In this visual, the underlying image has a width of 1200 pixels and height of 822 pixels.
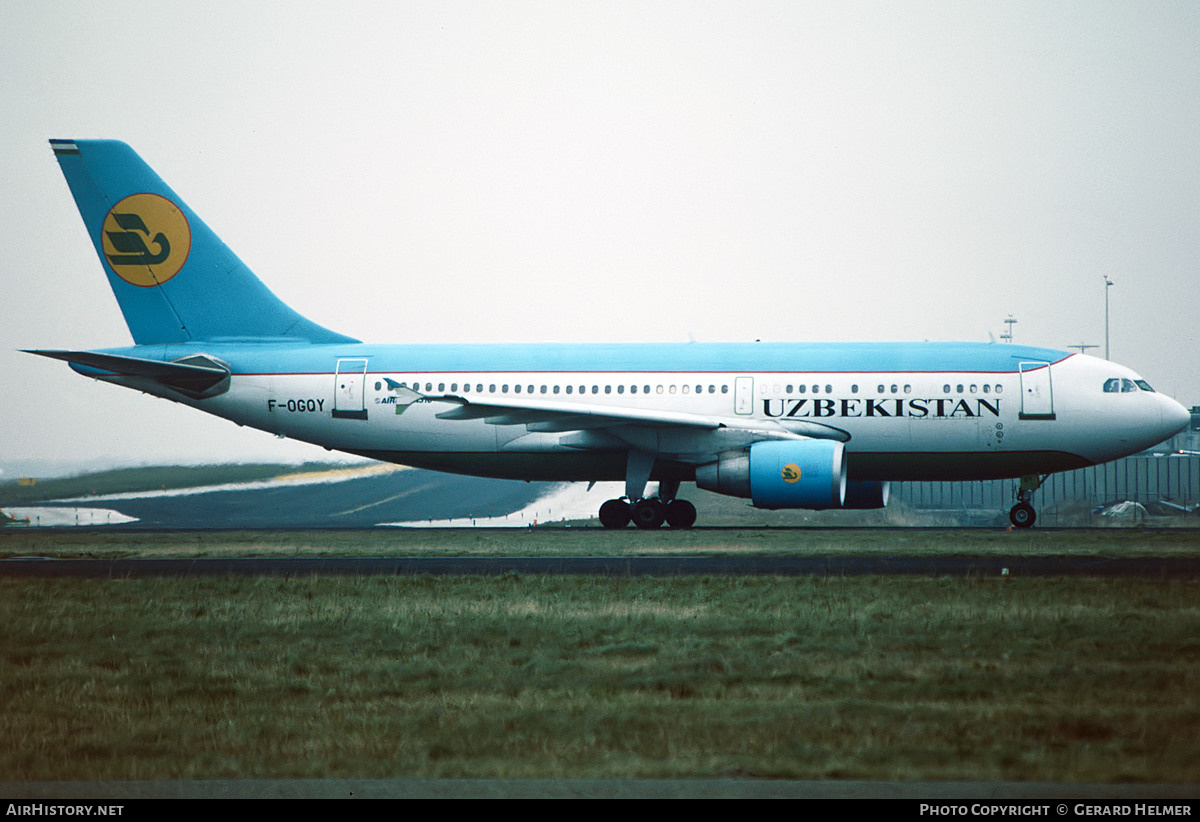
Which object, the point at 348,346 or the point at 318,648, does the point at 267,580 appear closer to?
the point at 318,648

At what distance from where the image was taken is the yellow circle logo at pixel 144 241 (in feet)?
91.9

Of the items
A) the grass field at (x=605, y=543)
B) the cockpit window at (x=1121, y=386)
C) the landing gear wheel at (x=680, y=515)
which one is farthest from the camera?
the landing gear wheel at (x=680, y=515)

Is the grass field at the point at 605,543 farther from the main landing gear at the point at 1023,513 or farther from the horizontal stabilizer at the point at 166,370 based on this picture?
the horizontal stabilizer at the point at 166,370

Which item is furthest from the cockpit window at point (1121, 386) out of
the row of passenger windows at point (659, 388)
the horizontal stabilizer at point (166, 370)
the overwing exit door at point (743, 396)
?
the horizontal stabilizer at point (166, 370)

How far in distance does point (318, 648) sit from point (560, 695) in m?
2.91

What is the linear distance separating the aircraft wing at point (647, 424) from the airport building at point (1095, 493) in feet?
41.0

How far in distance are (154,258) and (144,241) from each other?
466mm

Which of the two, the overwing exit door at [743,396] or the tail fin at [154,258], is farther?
the tail fin at [154,258]

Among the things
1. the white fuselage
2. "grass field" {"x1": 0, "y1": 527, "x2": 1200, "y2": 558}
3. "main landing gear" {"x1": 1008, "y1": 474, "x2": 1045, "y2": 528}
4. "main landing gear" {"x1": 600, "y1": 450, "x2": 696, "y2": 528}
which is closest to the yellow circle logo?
the white fuselage

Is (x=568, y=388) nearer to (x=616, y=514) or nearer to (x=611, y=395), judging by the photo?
(x=611, y=395)

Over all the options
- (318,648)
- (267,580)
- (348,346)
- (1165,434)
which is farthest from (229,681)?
(1165,434)

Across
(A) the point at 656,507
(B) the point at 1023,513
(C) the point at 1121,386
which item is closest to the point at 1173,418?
(C) the point at 1121,386

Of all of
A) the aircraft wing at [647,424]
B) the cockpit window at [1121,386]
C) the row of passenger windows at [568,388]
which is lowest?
the aircraft wing at [647,424]

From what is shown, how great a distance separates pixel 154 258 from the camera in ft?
→ 92.2
